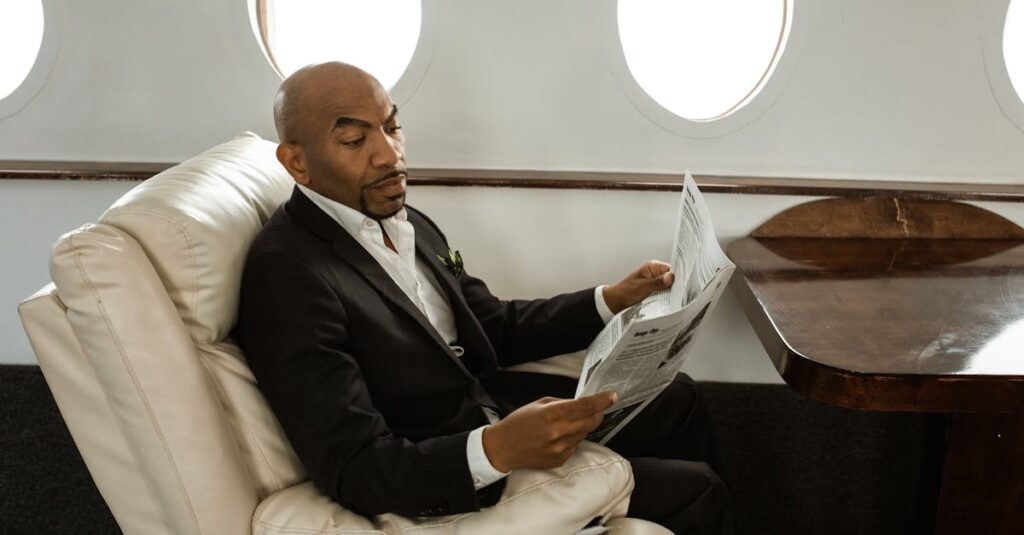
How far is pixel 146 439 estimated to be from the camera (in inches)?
50.3

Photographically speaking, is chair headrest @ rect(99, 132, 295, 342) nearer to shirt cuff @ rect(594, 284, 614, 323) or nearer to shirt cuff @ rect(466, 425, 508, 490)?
shirt cuff @ rect(466, 425, 508, 490)

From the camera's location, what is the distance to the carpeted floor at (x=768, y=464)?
239 centimetres

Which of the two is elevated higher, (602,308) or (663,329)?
(663,329)

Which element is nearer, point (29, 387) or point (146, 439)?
point (146, 439)

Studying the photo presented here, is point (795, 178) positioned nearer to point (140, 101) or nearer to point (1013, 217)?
point (1013, 217)

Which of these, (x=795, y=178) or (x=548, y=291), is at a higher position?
(x=795, y=178)

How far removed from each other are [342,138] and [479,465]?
0.63 m

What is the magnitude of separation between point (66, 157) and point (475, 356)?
1.30 meters

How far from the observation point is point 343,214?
160 cm

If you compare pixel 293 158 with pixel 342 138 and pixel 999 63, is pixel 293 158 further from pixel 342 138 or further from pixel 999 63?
pixel 999 63

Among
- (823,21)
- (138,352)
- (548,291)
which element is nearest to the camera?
(138,352)

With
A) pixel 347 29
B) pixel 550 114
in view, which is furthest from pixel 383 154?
pixel 347 29

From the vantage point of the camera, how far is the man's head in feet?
5.06

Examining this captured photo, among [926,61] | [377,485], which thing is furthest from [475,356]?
[926,61]
